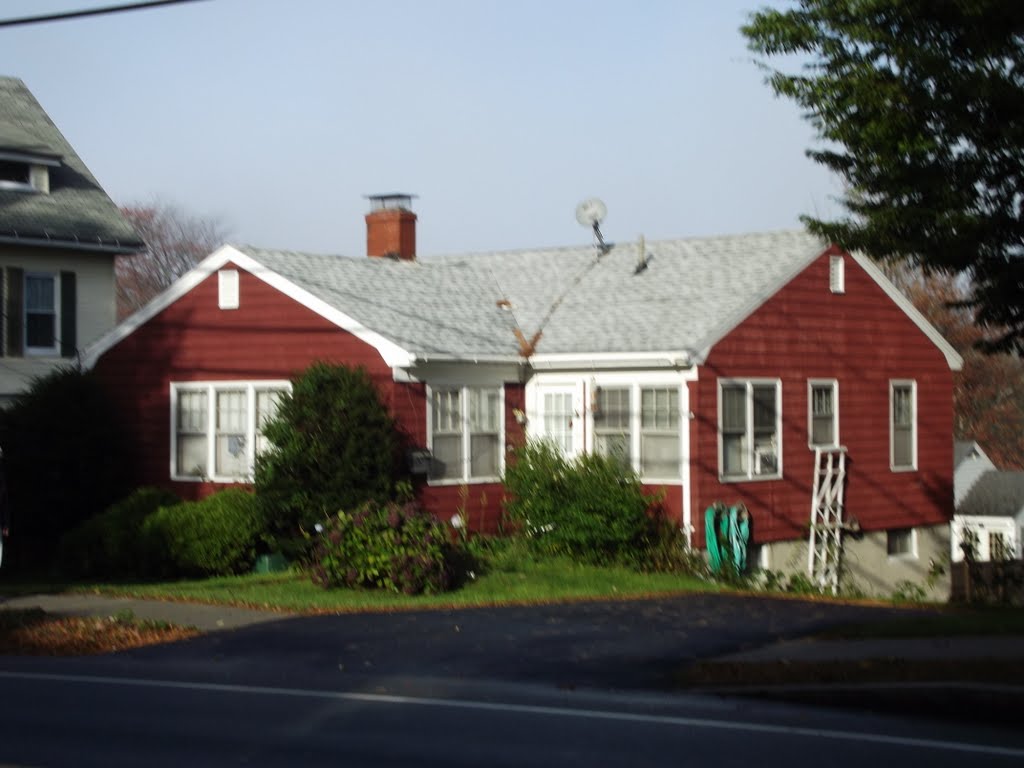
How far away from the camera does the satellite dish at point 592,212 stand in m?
27.2

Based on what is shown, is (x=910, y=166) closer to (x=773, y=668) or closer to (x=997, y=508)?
(x=773, y=668)

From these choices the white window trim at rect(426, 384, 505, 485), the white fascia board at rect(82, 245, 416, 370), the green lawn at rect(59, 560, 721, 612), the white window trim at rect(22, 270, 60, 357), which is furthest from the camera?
the white window trim at rect(22, 270, 60, 357)

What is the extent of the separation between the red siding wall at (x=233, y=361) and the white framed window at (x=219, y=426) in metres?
0.16

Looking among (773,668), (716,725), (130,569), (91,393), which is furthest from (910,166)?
(91,393)

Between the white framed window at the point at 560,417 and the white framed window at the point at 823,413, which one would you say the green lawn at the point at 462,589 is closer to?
the white framed window at the point at 560,417

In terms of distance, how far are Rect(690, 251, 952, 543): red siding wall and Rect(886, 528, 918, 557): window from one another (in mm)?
305

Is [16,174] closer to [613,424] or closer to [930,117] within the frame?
[613,424]

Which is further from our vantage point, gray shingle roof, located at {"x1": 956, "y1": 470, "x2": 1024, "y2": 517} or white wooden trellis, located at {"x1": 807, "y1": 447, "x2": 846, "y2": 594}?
gray shingle roof, located at {"x1": 956, "y1": 470, "x2": 1024, "y2": 517}

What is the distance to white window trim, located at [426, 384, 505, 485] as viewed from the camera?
22.5m

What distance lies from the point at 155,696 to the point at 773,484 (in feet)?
47.0

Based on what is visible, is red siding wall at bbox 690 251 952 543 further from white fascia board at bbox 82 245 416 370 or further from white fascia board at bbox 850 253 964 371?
white fascia board at bbox 82 245 416 370

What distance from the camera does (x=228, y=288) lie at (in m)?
23.6

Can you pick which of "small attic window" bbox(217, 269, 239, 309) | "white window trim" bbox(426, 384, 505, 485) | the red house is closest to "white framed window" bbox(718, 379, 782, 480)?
the red house

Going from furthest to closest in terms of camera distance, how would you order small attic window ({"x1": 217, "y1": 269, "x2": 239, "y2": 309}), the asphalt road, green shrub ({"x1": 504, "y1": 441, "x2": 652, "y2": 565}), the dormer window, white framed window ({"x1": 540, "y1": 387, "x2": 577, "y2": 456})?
1. the dormer window
2. white framed window ({"x1": 540, "y1": 387, "x2": 577, "y2": 456})
3. small attic window ({"x1": 217, "y1": 269, "x2": 239, "y2": 309})
4. green shrub ({"x1": 504, "y1": 441, "x2": 652, "y2": 565})
5. the asphalt road
